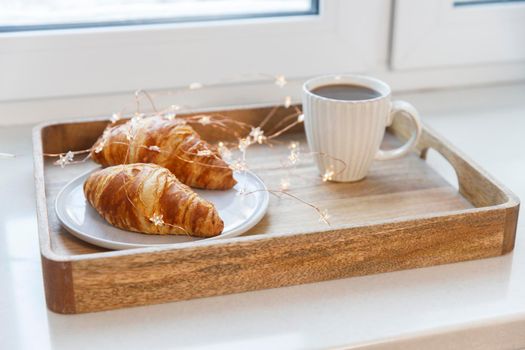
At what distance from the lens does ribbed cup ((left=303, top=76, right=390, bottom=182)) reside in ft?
2.97

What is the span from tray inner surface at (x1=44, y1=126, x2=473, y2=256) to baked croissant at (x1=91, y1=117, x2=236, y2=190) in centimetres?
8

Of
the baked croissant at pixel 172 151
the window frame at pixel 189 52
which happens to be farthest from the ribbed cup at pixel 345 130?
the window frame at pixel 189 52

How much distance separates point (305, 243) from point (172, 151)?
0.76 feet

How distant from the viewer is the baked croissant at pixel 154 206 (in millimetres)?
773

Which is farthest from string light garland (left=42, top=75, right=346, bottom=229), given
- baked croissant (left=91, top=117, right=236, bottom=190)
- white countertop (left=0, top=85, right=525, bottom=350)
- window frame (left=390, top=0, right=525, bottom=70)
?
window frame (left=390, top=0, right=525, bottom=70)

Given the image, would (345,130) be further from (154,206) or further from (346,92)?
(154,206)

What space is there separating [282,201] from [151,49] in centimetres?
37

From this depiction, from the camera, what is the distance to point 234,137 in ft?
3.49

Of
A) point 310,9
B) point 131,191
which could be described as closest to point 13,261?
point 131,191

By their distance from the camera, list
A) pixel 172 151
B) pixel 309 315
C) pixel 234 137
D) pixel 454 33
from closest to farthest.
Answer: pixel 309 315
pixel 172 151
pixel 234 137
pixel 454 33

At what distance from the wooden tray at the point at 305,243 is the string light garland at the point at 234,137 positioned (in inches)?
A: 0.6

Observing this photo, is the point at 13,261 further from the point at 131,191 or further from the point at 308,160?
the point at 308,160

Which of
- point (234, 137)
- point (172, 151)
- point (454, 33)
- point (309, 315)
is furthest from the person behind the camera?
point (454, 33)

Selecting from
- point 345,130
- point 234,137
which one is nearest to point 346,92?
point 345,130
